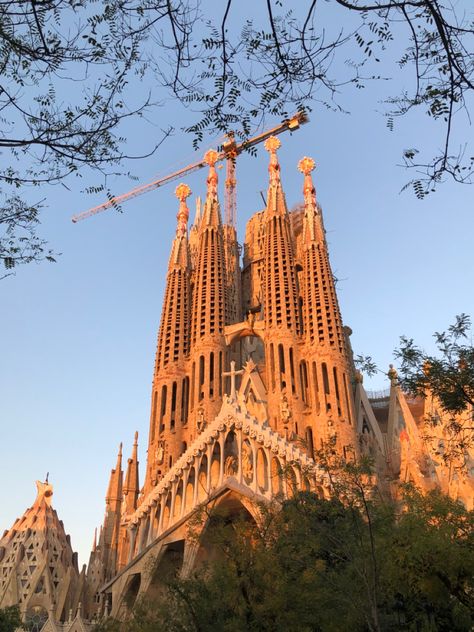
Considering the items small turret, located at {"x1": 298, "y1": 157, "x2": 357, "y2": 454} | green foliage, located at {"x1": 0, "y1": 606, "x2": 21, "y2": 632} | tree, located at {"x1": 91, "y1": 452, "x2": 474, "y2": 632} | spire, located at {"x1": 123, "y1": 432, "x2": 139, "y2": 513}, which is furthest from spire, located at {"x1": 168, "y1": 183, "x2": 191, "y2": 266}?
tree, located at {"x1": 91, "y1": 452, "x2": 474, "y2": 632}

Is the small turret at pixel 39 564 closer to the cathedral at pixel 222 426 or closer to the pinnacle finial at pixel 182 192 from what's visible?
the cathedral at pixel 222 426

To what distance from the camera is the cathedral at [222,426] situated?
915 inches

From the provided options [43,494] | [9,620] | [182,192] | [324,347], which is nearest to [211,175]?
[182,192]

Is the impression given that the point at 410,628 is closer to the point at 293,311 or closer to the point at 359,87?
the point at 359,87

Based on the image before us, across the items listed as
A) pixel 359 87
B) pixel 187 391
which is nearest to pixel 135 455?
pixel 187 391

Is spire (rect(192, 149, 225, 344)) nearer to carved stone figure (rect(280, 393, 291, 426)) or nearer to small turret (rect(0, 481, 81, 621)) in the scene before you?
carved stone figure (rect(280, 393, 291, 426))

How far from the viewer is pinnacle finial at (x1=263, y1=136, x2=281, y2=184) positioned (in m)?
37.6

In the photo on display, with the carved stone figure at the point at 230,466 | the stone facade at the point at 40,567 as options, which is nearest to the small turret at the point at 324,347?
the carved stone figure at the point at 230,466

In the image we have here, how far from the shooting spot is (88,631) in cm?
2247

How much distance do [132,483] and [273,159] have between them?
21.0m

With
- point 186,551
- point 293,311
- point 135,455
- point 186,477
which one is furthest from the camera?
point 135,455

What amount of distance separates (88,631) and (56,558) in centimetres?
503

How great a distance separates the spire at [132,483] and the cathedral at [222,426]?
3.1 inches

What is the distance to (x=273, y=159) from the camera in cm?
3884
